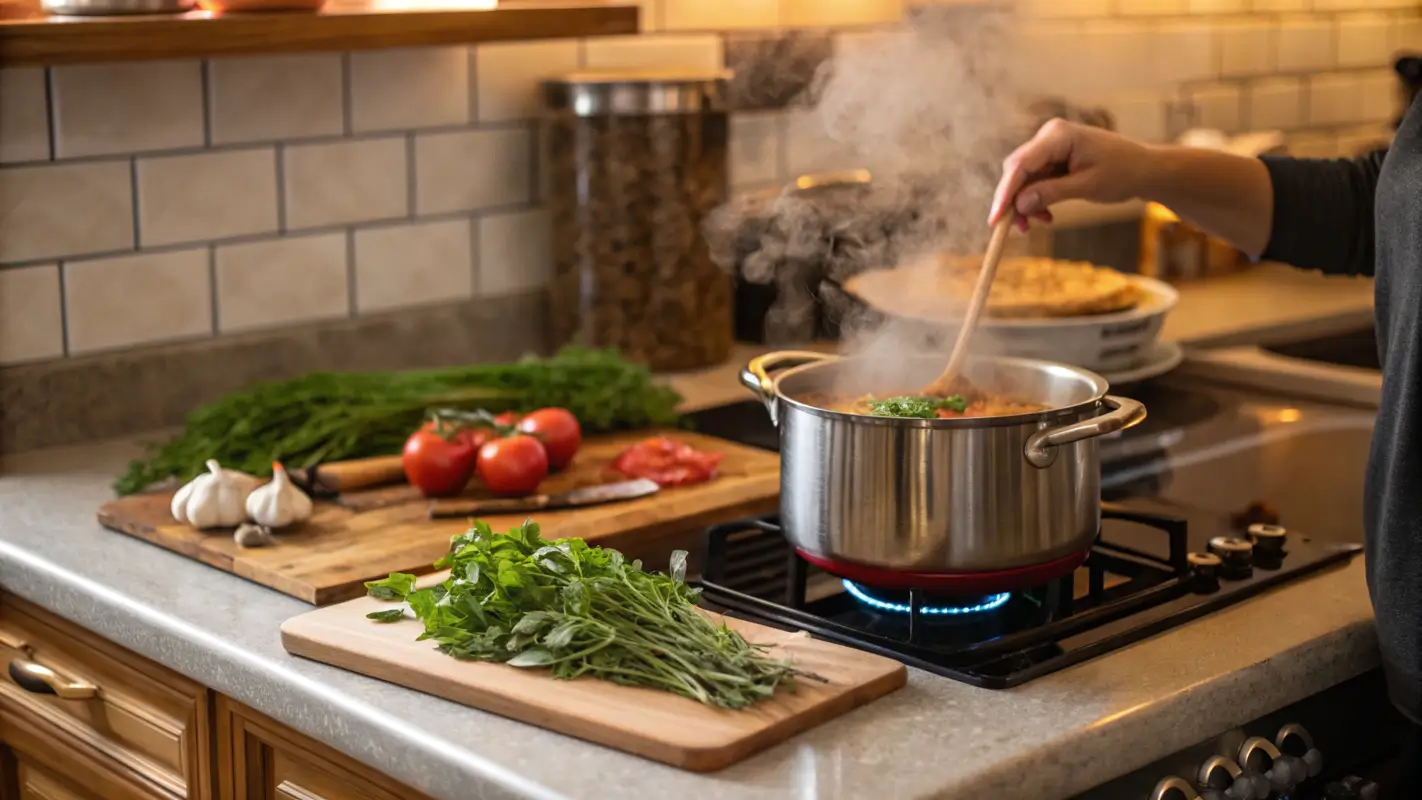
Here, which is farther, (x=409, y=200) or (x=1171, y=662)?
(x=409, y=200)

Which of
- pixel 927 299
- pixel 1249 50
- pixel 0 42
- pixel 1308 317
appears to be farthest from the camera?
pixel 1249 50

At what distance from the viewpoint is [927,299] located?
1683 millimetres

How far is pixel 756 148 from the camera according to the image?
221cm

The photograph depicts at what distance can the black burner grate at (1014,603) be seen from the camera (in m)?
1.11

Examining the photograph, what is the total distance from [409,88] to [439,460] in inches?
23.8

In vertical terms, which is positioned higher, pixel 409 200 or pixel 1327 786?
pixel 409 200

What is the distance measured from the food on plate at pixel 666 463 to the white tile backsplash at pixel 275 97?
56 centimetres

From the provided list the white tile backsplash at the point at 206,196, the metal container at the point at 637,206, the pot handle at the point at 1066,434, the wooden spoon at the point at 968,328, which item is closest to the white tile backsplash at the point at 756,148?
the metal container at the point at 637,206

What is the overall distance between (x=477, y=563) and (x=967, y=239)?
108 centimetres

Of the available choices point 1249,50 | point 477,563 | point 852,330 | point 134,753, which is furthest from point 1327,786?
point 1249,50

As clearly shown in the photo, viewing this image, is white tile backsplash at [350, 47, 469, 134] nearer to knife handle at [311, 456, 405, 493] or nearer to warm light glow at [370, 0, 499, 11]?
warm light glow at [370, 0, 499, 11]

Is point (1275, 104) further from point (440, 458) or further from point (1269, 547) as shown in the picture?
point (440, 458)

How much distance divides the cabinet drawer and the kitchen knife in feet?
0.88

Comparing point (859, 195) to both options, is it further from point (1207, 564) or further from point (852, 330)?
point (1207, 564)
